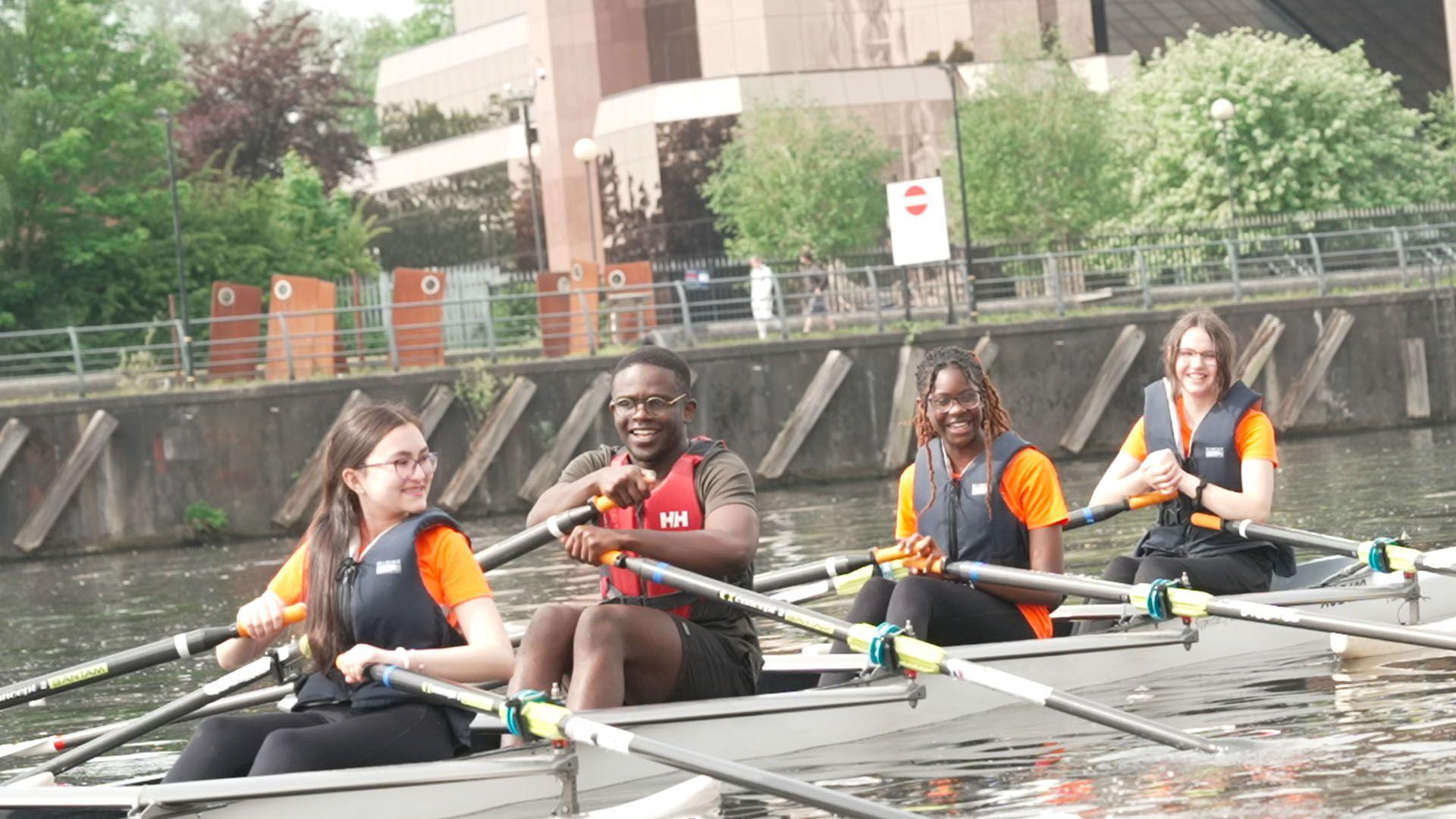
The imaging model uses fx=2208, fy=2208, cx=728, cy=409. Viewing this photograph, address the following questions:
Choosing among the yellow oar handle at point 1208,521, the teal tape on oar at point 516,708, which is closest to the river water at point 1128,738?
the yellow oar handle at point 1208,521

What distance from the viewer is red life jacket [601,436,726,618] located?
25.1 feet

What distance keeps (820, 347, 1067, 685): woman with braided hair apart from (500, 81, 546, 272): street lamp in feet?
93.5

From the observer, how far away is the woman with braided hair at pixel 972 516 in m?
8.87

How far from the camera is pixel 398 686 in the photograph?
6730 millimetres

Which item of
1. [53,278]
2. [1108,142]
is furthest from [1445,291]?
[53,278]

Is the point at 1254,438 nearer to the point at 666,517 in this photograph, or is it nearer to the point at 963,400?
the point at 963,400

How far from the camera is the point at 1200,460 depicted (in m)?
10.1

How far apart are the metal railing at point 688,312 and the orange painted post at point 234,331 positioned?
5 centimetres

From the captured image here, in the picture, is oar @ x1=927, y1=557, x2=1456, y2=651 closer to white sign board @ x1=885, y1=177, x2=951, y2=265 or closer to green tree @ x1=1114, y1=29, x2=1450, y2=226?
white sign board @ x1=885, y1=177, x2=951, y2=265

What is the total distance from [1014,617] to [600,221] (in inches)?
1663

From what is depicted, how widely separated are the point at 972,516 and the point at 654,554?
2076 mm

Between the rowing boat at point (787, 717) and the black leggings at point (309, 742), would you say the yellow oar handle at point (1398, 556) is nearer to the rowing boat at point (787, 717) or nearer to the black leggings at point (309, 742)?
the rowing boat at point (787, 717)

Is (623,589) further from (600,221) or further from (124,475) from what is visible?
(600,221)

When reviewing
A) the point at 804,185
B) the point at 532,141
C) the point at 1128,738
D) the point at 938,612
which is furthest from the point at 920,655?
the point at 532,141
